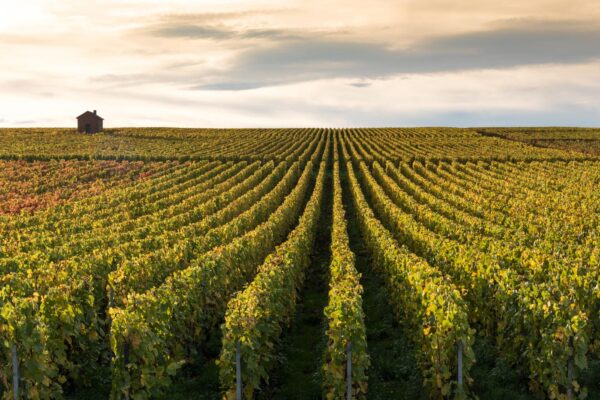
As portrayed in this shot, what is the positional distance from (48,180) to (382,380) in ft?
142

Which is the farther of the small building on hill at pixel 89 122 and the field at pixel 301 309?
the small building on hill at pixel 89 122

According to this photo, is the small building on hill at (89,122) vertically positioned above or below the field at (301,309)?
above

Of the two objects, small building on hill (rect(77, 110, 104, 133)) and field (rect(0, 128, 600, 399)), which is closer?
field (rect(0, 128, 600, 399))

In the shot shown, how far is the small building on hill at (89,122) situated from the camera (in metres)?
99.7

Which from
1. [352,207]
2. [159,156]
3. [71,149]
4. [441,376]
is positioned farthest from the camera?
[71,149]

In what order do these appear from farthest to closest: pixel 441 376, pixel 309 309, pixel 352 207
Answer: pixel 352 207 → pixel 309 309 → pixel 441 376

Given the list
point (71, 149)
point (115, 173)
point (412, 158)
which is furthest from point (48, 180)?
point (412, 158)

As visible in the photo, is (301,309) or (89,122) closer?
(301,309)

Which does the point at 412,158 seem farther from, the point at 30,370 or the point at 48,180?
the point at 30,370

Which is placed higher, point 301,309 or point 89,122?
point 89,122

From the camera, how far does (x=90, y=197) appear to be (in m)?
38.8

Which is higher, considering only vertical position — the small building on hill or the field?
the small building on hill

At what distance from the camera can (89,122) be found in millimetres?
100062

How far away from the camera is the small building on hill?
3925 inches
